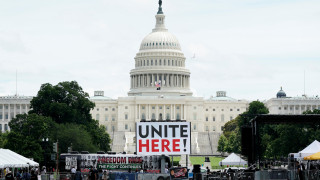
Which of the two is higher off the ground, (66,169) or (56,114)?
(56,114)

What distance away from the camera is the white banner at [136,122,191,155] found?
45719 millimetres

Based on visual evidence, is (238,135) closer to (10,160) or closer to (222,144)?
(222,144)

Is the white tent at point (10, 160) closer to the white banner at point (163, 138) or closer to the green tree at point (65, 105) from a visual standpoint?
the white banner at point (163, 138)

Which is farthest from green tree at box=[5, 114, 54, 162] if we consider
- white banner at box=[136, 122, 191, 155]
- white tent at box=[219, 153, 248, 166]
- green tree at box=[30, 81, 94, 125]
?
white banner at box=[136, 122, 191, 155]

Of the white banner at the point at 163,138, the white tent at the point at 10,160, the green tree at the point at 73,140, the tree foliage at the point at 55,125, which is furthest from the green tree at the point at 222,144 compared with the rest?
the white banner at the point at 163,138

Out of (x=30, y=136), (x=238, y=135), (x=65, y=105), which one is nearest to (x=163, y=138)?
(x=30, y=136)

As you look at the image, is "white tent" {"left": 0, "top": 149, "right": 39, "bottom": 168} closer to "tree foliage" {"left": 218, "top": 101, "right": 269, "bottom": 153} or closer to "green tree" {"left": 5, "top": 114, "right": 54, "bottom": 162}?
"green tree" {"left": 5, "top": 114, "right": 54, "bottom": 162}

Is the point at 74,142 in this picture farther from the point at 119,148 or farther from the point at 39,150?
the point at 119,148

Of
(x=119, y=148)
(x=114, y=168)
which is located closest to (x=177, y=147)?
(x=114, y=168)

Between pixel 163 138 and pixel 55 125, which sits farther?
pixel 55 125

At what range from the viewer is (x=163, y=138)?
45812 millimetres

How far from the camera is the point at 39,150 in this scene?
94062 mm

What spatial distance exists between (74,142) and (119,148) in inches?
3347

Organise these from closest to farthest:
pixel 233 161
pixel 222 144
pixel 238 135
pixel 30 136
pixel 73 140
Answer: pixel 233 161
pixel 30 136
pixel 73 140
pixel 238 135
pixel 222 144
